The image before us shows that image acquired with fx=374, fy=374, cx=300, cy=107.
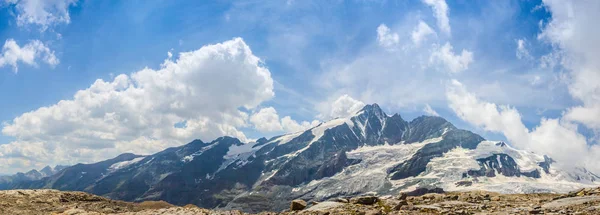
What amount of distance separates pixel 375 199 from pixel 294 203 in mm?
5916

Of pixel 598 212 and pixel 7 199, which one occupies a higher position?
pixel 7 199

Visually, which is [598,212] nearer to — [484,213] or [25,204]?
[484,213]

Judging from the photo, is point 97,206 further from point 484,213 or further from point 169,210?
point 484,213

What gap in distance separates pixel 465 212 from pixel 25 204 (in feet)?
114

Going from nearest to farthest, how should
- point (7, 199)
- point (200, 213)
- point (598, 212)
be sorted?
1. point (598, 212)
2. point (200, 213)
3. point (7, 199)

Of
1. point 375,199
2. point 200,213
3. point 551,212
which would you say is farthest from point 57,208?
point 551,212

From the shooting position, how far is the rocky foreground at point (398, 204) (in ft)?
61.3

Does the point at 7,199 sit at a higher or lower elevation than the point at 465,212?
higher

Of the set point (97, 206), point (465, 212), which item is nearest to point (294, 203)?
point (465, 212)

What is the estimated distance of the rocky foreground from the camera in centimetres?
1869

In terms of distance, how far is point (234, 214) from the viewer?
2350 centimetres

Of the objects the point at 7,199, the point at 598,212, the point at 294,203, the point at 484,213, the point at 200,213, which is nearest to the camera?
the point at 598,212

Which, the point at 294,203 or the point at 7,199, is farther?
the point at 7,199

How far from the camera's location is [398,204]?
74.1 ft
